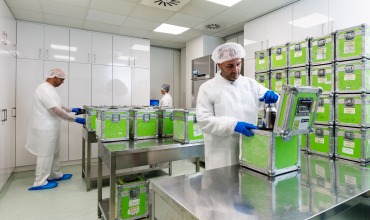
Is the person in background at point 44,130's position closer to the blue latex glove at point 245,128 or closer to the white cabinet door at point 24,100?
the white cabinet door at point 24,100

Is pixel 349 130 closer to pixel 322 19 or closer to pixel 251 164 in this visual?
pixel 251 164

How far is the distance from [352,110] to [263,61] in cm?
98

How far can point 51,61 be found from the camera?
4172 millimetres

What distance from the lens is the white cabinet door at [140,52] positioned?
496 centimetres

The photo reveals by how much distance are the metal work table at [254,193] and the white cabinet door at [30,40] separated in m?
4.12

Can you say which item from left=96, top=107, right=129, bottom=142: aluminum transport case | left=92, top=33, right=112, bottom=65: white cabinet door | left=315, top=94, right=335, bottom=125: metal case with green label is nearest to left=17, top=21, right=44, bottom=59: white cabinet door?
left=92, top=33, right=112, bottom=65: white cabinet door

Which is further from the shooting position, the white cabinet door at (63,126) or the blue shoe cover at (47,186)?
the white cabinet door at (63,126)

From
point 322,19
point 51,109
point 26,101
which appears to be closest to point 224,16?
point 322,19

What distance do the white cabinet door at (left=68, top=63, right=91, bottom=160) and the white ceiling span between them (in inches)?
32.3

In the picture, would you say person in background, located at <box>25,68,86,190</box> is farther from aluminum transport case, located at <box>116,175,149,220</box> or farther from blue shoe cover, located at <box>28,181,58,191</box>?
aluminum transport case, located at <box>116,175,149,220</box>

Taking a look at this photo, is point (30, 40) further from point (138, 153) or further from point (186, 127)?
point (186, 127)

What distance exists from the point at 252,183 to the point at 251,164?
7.9 inches

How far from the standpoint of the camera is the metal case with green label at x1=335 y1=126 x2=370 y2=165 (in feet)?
5.27

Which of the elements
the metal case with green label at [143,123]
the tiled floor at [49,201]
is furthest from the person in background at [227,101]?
the tiled floor at [49,201]
